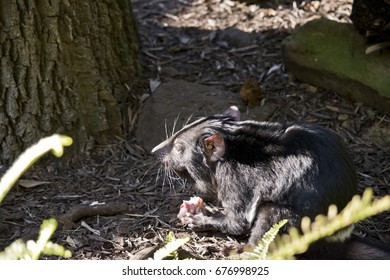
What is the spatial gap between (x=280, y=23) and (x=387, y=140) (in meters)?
1.95

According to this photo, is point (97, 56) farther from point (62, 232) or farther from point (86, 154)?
point (62, 232)

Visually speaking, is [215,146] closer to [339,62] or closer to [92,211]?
[92,211]

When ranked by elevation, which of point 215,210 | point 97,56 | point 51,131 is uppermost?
point 97,56

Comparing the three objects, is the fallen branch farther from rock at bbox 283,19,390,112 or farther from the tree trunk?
rock at bbox 283,19,390,112

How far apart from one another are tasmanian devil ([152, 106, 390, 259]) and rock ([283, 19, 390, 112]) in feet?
4.68

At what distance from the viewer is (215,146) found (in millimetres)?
4570

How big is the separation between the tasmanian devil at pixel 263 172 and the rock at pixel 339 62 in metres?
1.43

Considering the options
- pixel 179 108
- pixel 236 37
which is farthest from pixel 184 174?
pixel 236 37

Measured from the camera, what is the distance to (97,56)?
5.64 meters

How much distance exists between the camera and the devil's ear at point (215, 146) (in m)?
4.51

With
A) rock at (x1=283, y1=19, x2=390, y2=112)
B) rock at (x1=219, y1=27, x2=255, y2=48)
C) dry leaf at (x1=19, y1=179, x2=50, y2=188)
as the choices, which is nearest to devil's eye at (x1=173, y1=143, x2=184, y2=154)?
dry leaf at (x1=19, y1=179, x2=50, y2=188)

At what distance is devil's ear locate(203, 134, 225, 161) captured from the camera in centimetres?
451

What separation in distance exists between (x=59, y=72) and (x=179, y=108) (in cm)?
112
